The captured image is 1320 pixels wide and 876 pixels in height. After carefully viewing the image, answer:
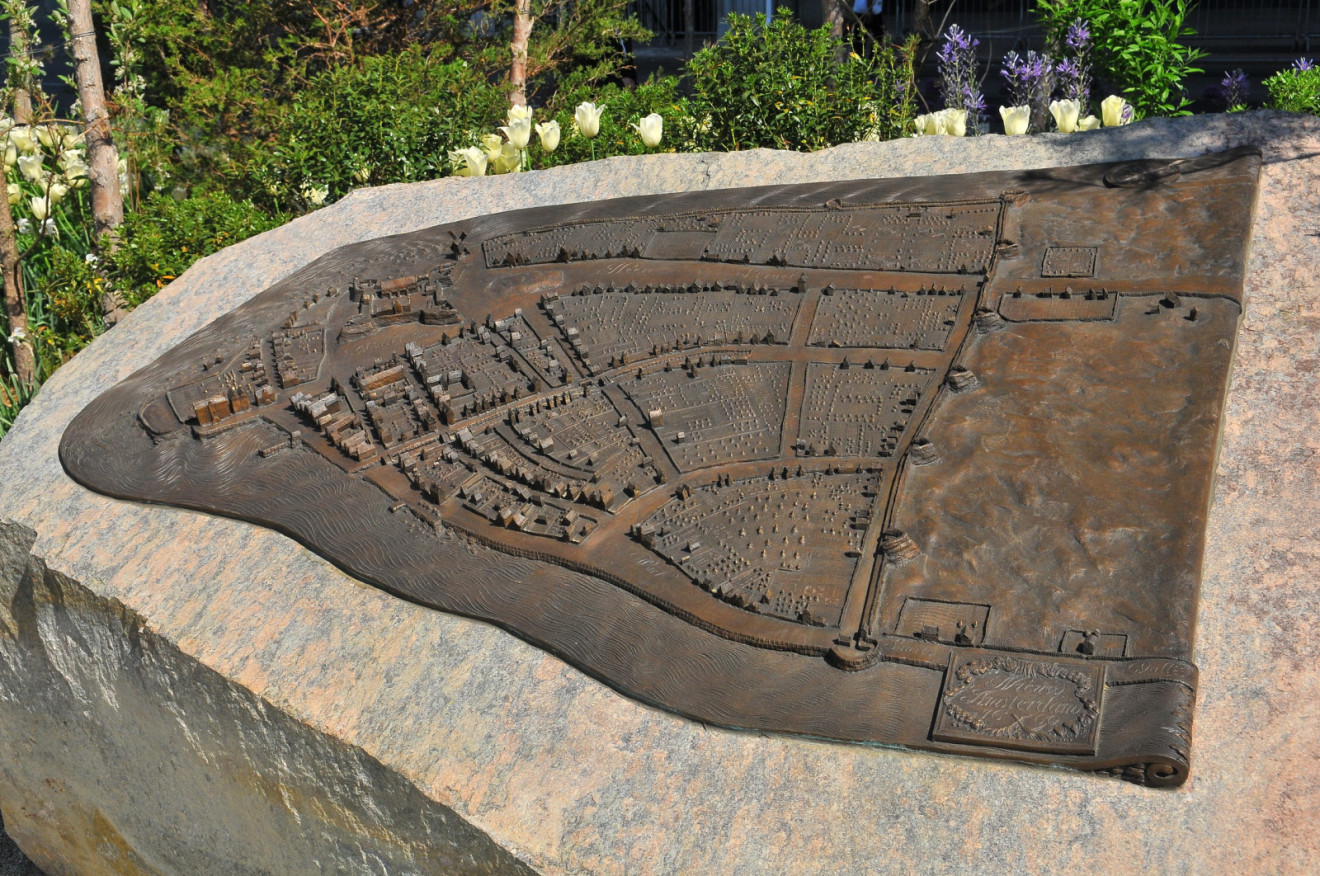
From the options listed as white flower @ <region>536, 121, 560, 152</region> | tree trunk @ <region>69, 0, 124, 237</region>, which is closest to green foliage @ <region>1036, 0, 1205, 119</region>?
white flower @ <region>536, 121, 560, 152</region>

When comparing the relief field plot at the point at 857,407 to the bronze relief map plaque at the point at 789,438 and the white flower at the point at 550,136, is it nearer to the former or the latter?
the bronze relief map plaque at the point at 789,438

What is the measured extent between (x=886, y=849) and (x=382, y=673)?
122 centimetres

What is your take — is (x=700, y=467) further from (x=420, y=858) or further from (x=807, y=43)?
(x=807, y=43)

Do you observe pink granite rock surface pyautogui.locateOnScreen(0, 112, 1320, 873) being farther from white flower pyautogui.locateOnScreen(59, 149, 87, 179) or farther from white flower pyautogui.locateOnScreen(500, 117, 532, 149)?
white flower pyautogui.locateOnScreen(59, 149, 87, 179)

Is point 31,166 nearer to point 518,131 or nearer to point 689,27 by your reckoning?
point 518,131

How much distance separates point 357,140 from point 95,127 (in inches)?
48.3

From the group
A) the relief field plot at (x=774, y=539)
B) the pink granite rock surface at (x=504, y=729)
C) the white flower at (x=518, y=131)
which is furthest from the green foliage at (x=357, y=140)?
the relief field plot at (x=774, y=539)

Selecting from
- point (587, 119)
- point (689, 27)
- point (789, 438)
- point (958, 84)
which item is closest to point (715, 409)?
point (789, 438)

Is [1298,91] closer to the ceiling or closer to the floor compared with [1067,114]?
closer to the floor

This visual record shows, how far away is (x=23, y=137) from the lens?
659 cm

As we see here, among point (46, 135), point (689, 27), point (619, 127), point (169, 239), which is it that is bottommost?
point (689, 27)

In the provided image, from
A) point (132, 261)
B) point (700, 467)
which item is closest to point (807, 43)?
point (132, 261)

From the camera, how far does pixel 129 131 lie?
7.18 meters

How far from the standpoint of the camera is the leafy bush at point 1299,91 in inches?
253
